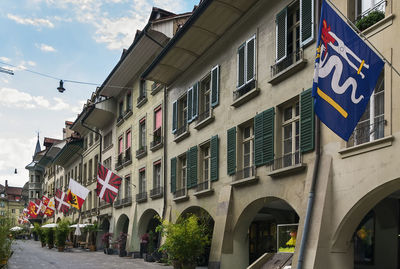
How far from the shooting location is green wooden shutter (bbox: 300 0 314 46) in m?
13.1

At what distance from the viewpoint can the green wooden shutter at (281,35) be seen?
47.1 feet

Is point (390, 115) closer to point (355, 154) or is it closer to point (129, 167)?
point (355, 154)

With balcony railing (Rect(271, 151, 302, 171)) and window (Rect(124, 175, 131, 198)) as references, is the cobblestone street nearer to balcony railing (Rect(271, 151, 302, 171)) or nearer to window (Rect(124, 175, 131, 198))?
window (Rect(124, 175, 131, 198))

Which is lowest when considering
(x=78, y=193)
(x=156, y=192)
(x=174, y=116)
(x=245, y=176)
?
(x=78, y=193)

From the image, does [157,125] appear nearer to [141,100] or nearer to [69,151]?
[141,100]

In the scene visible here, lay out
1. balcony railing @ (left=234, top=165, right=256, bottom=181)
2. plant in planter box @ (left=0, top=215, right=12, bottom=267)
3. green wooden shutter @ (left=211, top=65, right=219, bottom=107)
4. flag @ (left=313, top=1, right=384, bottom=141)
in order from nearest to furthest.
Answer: flag @ (left=313, top=1, right=384, bottom=141), plant in planter box @ (left=0, top=215, right=12, bottom=267), balcony railing @ (left=234, top=165, right=256, bottom=181), green wooden shutter @ (left=211, top=65, right=219, bottom=107)

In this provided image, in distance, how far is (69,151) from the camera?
4547cm

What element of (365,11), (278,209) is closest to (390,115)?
(365,11)

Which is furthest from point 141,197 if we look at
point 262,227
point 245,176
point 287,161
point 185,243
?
point 287,161

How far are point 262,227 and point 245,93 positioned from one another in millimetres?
7115

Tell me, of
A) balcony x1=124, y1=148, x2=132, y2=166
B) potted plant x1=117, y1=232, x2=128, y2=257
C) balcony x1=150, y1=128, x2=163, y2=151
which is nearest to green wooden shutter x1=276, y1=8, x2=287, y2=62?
balcony x1=150, y1=128, x2=163, y2=151

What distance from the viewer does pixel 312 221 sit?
11.9m

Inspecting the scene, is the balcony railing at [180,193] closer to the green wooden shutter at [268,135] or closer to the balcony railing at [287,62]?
the green wooden shutter at [268,135]

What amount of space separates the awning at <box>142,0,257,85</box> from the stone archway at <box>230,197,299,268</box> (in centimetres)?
630
